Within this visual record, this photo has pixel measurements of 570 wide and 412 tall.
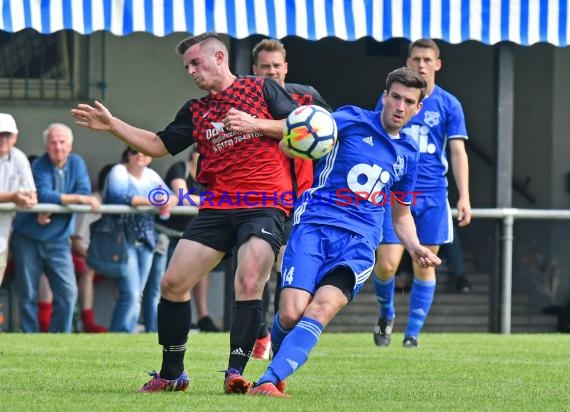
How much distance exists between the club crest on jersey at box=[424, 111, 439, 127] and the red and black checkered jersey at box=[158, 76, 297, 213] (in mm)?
3453

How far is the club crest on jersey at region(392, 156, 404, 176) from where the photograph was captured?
7.74 m

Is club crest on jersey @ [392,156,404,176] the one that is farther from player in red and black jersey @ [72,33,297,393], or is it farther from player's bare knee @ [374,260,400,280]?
player's bare knee @ [374,260,400,280]

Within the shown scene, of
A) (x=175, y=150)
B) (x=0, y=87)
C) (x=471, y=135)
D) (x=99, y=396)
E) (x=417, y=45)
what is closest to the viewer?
(x=99, y=396)

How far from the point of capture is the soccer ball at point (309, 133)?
7.27 meters

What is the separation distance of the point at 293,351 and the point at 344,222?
0.81 m

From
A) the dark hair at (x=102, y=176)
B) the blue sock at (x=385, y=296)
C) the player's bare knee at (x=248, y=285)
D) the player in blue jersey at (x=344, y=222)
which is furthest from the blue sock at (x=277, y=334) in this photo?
the dark hair at (x=102, y=176)

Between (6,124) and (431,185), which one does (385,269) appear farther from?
(6,124)

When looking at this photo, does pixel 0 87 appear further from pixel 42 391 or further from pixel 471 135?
pixel 42 391

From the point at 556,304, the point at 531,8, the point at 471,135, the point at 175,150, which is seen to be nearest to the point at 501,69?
the point at 531,8

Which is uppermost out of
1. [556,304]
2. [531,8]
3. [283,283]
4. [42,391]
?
[531,8]

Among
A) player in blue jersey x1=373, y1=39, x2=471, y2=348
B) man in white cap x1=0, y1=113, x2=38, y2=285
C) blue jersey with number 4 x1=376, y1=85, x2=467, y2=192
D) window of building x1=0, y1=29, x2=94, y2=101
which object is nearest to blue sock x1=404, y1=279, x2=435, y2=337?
player in blue jersey x1=373, y1=39, x2=471, y2=348

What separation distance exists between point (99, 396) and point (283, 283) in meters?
1.10

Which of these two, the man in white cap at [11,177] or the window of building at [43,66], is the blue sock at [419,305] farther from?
the window of building at [43,66]

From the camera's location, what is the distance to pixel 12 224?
1298cm
